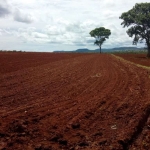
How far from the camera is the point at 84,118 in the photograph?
739cm

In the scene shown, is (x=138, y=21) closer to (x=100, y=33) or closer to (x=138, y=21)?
(x=138, y=21)

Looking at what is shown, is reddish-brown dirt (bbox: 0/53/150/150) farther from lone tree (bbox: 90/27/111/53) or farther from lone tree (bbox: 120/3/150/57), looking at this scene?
lone tree (bbox: 90/27/111/53)

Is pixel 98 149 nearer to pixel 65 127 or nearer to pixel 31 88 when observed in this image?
pixel 65 127

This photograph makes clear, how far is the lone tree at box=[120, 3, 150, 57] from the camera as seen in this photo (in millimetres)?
53763

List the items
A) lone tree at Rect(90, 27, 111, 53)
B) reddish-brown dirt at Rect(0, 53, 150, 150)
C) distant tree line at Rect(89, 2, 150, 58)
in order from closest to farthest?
1. reddish-brown dirt at Rect(0, 53, 150, 150)
2. distant tree line at Rect(89, 2, 150, 58)
3. lone tree at Rect(90, 27, 111, 53)

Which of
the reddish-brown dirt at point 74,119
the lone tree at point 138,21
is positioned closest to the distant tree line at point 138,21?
the lone tree at point 138,21

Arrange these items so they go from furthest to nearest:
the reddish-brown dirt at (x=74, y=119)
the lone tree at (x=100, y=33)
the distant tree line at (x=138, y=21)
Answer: the lone tree at (x=100, y=33), the distant tree line at (x=138, y=21), the reddish-brown dirt at (x=74, y=119)

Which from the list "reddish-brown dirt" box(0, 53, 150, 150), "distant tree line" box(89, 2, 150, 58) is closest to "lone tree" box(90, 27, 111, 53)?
"distant tree line" box(89, 2, 150, 58)

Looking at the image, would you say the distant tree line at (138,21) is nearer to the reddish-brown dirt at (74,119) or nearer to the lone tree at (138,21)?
the lone tree at (138,21)

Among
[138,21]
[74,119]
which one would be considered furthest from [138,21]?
[74,119]

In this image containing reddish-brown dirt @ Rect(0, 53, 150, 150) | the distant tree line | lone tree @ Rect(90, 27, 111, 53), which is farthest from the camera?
lone tree @ Rect(90, 27, 111, 53)

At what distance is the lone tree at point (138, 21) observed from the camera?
2117 inches

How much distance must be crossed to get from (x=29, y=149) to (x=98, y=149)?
1.31m

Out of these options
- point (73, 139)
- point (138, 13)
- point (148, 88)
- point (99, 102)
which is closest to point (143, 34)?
point (138, 13)
